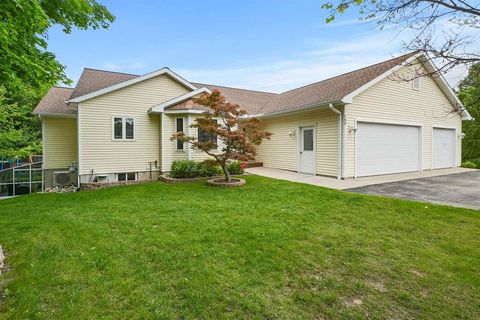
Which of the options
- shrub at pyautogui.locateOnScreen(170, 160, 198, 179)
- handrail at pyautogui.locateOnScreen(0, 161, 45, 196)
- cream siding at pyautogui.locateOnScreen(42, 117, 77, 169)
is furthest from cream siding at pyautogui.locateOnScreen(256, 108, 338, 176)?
handrail at pyautogui.locateOnScreen(0, 161, 45, 196)

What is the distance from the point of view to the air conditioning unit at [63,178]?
1215cm

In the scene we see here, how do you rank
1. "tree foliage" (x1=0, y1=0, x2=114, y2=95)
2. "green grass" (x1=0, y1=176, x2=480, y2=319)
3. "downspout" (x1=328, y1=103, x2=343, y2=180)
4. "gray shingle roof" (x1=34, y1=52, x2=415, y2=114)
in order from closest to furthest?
"green grass" (x1=0, y1=176, x2=480, y2=319) < "tree foliage" (x1=0, y1=0, x2=114, y2=95) < "downspout" (x1=328, y1=103, x2=343, y2=180) < "gray shingle roof" (x1=34, y1=52, x2=415, y2=114)

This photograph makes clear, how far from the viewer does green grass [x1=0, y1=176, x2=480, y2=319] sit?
8.80 feet

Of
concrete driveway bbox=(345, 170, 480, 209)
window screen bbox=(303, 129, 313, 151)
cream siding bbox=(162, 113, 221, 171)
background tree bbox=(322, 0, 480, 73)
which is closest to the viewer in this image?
background tree bbox=(322, 0, 480, 73)

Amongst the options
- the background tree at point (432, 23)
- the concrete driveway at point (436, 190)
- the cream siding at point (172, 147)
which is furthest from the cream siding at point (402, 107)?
the background tree at point (432, 23)

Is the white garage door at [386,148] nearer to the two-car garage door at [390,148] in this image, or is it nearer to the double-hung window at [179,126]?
the two-car garage door at [390,148]

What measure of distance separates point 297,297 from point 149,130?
10.7 metres

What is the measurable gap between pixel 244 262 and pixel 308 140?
9.65 metres

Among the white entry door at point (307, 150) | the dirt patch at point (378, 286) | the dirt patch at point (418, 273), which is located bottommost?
the dirt patch at point (378, 286)

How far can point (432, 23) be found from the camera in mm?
3346

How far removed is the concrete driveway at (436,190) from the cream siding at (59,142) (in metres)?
12.6

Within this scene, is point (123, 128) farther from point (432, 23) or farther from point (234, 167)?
point (432, 23)

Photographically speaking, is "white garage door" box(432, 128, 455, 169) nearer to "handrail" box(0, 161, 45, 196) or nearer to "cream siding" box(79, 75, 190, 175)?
"cream siding" box(79, 75, 190, 175)

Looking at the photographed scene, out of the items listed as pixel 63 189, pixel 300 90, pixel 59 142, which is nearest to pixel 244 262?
pixel 63 189
